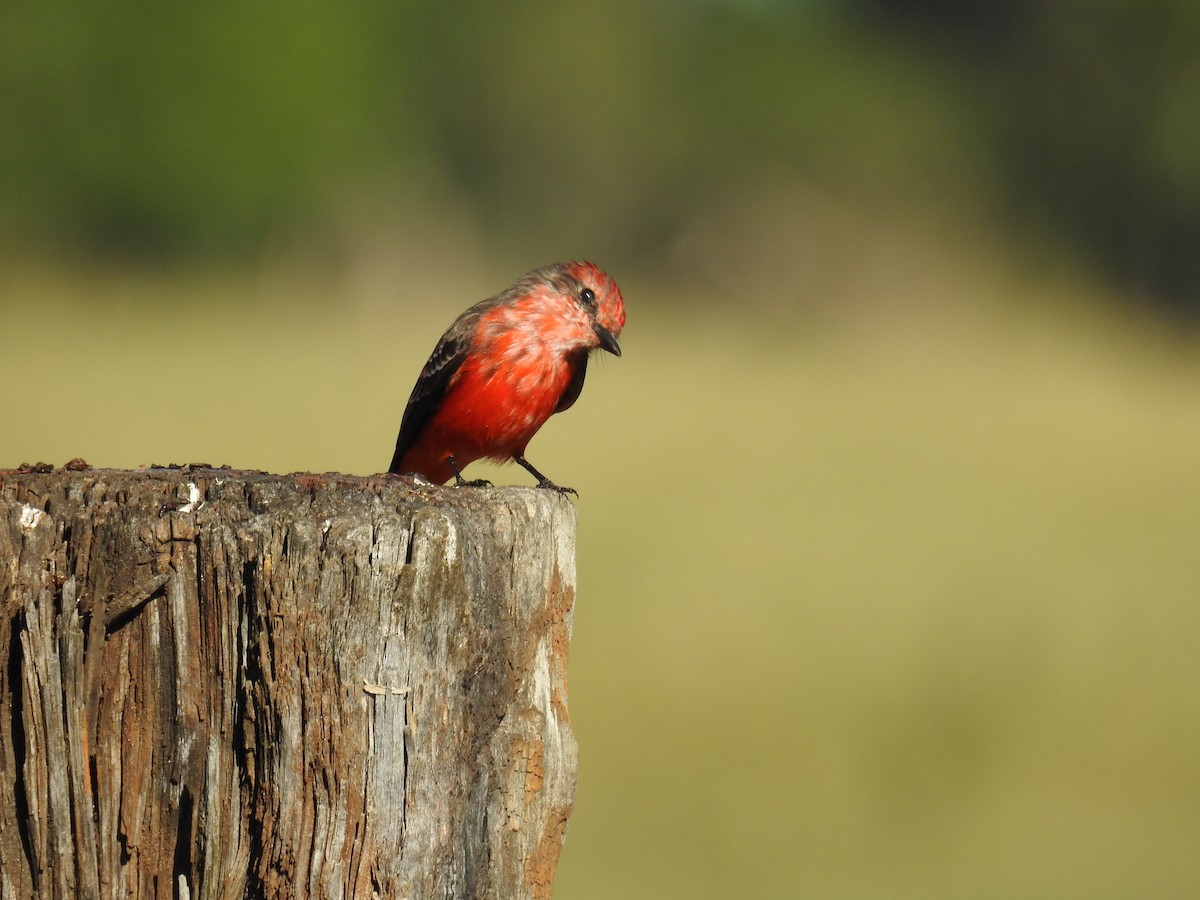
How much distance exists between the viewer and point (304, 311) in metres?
17.8

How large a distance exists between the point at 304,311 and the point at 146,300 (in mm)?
1774

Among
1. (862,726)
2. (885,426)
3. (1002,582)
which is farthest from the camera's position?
(885,426)

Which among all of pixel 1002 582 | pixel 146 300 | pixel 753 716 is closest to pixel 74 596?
pixel 753 716

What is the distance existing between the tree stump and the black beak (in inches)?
143

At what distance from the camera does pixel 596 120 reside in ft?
86.4

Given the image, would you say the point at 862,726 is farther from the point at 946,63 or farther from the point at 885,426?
the point at 946,63

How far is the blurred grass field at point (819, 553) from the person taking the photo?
8.27m

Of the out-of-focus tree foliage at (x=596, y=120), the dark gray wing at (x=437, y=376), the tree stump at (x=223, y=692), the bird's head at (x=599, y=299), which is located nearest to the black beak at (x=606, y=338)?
the bird's head at (x=599, y=299)

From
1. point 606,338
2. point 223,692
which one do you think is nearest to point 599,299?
point 606,338

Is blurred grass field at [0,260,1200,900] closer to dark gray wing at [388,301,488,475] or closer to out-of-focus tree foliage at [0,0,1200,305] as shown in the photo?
dark gray wing at [388,301,488,475]

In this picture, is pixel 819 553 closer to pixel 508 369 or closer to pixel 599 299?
pixel 599 299

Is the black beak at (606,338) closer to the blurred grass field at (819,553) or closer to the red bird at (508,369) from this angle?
the red bird at (508,369)

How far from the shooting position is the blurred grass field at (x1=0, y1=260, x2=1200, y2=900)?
27.1 feet

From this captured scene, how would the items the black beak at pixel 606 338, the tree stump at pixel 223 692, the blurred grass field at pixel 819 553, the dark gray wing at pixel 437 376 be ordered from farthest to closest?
the blurred grass field at pixel 819 553, the black beak at pixel 606 338, the dark gray wing at pixel 437 376, the tree stump at pixel 223 692
